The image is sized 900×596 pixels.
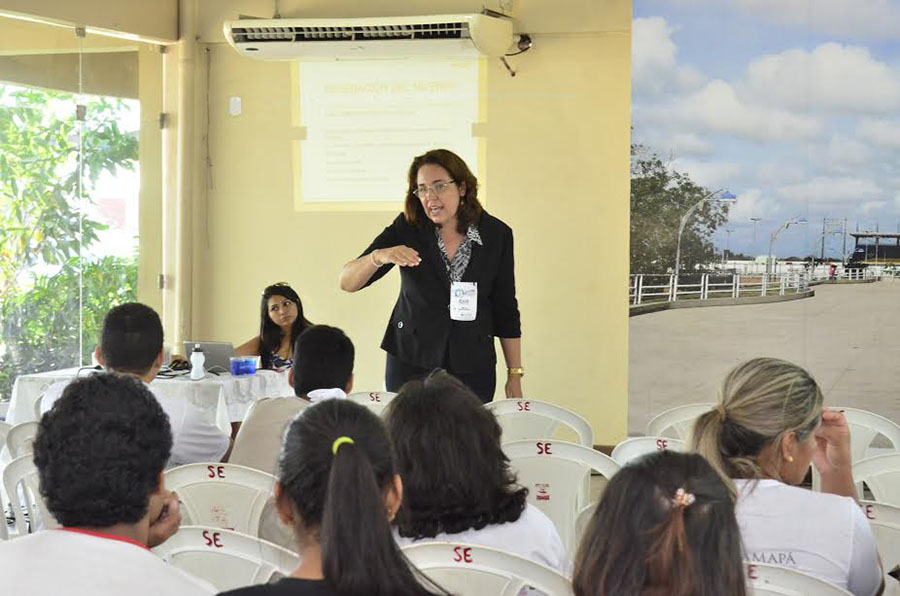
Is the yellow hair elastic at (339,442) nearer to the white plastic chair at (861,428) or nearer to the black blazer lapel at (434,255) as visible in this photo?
the white plastic chair at (861,428)

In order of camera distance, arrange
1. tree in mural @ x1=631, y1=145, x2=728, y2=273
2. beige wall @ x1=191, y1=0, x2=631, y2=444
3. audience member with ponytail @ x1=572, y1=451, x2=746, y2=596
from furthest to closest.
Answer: beige wall @ x1=191, y1=0, x2=631, y2=444, tree in mural @ x1=631, y1=145, x2=728, y2=273, audience member with ponytail @ x1=572, y1=451, x2=746, y2=596

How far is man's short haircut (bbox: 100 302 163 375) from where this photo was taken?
157 inches

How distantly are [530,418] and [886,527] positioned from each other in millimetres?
1910

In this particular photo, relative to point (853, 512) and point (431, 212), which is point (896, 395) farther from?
point (853, 512)

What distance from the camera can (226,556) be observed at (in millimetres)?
2346

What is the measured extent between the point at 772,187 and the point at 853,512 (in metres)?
4.18

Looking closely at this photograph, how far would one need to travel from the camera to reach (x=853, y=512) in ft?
7.64

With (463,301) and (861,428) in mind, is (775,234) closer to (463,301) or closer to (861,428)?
(861,428)

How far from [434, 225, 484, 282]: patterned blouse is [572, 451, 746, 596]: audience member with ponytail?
314cm

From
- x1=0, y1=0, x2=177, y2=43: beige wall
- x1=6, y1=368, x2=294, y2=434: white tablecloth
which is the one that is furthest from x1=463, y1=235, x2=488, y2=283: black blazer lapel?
x1=0, y1=0, x2=177, y2=43: beige wall

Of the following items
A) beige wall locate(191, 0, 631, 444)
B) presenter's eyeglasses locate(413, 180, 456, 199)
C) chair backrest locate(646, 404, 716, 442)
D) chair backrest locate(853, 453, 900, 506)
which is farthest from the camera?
beige wall locate(191, 0, 631, 444)

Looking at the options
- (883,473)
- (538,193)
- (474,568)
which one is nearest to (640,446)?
(883,473)

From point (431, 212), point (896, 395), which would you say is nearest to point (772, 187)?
point (896, 395)

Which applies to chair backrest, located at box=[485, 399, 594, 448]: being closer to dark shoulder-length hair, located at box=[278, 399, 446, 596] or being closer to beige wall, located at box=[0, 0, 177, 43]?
dark shoulder-length hair, located at box=[278, 399, 446, 596]
